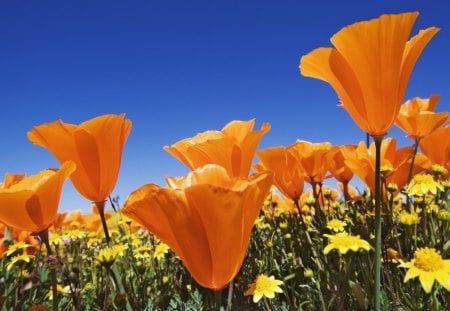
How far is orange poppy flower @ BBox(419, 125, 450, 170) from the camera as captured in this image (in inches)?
91.8

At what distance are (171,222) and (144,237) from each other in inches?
129

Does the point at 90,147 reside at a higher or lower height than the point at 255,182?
higher

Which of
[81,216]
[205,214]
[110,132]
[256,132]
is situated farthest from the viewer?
[81,216]

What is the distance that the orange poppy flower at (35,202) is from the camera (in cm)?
125

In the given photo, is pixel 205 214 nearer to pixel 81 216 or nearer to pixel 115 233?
pixel 115 233

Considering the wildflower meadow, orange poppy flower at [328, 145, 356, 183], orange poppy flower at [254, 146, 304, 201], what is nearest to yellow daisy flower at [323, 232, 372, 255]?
the wildflower meadow

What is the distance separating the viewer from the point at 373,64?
1.12 metres

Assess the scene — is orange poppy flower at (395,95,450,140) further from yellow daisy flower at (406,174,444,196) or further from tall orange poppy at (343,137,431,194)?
yellow daisy flower at (406,174,444,196)

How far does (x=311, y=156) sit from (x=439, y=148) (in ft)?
2.68

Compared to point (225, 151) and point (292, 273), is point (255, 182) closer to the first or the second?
point (225, 151)

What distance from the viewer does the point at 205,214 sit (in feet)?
2.99

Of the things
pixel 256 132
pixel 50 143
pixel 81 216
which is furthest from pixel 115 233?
pixel 256 132

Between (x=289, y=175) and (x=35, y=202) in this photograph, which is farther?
(x=289, y=175)

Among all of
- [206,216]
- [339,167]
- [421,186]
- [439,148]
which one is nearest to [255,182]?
[206,216]
